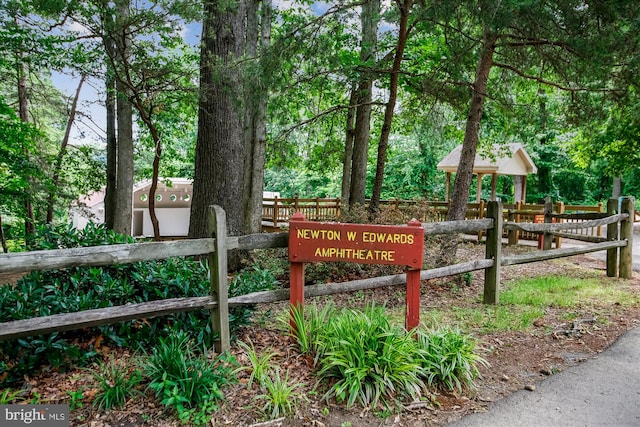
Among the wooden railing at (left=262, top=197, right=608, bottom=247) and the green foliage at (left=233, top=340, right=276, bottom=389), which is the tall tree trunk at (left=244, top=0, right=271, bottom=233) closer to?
the wooden railing at (left=262, top=197, right=608, bottom=247)

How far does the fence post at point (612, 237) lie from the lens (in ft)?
23.3

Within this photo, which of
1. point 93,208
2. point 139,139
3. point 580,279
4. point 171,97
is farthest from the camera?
point 93,208

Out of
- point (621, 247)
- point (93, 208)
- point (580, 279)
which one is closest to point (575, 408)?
point (580, 279)

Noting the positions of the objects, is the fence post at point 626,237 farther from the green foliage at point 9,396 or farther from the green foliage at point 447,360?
the green foliage at point 9,396

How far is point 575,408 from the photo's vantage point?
305 cm

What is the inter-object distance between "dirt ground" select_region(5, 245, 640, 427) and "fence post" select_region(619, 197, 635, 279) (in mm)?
2138

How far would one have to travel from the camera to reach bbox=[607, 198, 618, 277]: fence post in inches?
280

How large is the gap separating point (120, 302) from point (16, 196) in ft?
26.5

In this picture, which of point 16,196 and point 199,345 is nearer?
point 199,345

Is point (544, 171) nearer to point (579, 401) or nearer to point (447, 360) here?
point (579, 401)

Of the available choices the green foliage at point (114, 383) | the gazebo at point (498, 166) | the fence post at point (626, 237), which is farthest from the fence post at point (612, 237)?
the gazebo at point (498, 166)

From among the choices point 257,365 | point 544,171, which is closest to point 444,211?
point 257,365

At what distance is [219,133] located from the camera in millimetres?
7344

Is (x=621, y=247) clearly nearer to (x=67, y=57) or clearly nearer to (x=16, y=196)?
(x=67, y=57)
